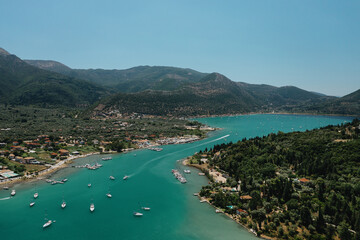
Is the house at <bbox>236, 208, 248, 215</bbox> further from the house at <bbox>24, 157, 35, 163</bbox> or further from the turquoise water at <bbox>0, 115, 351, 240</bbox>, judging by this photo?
the house at <bbox>24, 157, 35, 163</bbox>

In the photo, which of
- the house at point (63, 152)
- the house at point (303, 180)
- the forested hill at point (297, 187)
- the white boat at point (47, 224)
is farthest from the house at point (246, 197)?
the house at point (63, 152)

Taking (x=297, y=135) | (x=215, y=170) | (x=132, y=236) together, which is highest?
(x=297, y=135)

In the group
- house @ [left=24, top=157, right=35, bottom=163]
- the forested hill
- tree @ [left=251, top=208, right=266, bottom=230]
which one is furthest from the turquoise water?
house @ [left=24, top=157, right=35, bottom=163]

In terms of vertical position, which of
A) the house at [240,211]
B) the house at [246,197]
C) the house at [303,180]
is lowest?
the house at [240,211]

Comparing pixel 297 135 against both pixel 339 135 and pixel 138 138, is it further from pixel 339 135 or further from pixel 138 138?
pixel 138 138

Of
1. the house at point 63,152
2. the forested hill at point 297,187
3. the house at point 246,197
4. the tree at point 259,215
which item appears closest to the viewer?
the forested hill at point 297,187

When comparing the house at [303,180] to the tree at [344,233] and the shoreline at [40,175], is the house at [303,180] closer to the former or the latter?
the tree at [344,233]

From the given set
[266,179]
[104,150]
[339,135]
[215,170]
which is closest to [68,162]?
[104,150]

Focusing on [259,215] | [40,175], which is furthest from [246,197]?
[40,175]
